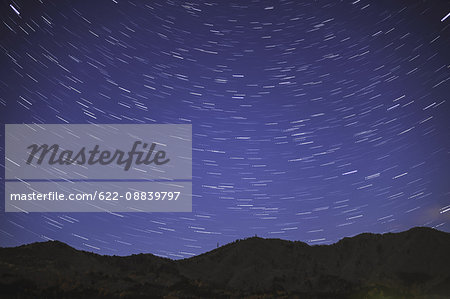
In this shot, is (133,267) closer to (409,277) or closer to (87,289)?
(87,289)

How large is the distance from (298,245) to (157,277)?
2791 centimetres

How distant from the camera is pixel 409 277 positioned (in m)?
48.3

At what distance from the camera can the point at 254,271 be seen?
185 ft

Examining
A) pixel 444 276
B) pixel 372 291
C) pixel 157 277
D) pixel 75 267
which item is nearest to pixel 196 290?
pixel 157 277

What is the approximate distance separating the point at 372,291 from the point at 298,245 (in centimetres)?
2719

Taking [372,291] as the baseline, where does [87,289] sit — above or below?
above

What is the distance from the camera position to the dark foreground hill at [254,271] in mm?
40031

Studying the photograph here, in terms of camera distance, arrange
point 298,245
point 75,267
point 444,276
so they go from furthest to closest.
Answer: point 298,245
point 75,267
point 444,276

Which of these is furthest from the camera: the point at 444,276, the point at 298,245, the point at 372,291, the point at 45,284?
the point at 298,245

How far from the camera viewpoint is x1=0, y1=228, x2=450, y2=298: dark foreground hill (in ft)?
131

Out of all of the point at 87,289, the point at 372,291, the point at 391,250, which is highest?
the point at 391,250

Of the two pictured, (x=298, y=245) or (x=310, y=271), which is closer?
(x=310, y=271)

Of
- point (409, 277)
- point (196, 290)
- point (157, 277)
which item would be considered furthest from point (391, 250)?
point (157, 277)

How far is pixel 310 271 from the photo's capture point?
56.7 metres
